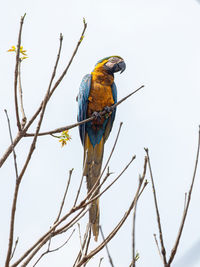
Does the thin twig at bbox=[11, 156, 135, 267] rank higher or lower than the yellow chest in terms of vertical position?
lower

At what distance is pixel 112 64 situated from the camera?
20.5ft

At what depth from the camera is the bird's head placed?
620cm

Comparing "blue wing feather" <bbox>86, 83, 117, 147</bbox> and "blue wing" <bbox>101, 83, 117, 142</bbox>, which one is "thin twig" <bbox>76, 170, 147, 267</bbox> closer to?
"blue wing feather" <bbox>86, 83, 117, 147</bbox>

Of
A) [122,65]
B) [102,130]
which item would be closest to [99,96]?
[102,130]

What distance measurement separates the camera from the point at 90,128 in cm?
592

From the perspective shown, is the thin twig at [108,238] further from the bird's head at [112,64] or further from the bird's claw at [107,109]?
the bird's head at [112,64]

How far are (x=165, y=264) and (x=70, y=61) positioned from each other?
5.32ft

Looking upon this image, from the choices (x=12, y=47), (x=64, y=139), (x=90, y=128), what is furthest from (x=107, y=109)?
(x=12, y=47)

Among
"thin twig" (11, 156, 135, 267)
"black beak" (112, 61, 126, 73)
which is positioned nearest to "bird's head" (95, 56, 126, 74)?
"black beak" (112, 61, 126, 73)

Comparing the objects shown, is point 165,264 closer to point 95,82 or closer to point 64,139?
point 64,139

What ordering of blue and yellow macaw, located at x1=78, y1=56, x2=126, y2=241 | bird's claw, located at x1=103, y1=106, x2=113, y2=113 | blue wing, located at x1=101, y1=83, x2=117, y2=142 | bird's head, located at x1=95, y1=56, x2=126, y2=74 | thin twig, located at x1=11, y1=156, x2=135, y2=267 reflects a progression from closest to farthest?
1. thin twig, located at x1=11, y1=156, x2=135, y2=267
2. bird's claw, located at x1=103, y1=106, x2=113, y2=113
3. blue and yellow macaw, located at x1=78, y1=56, x2=126, y2=241
4. blue wing, located at x1=101, y1=83, x2=117, y2=142
5. bird's head, located at x1=95, y1=56, x2=126, y2=74

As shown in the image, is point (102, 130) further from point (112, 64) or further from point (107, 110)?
point (112, 64)

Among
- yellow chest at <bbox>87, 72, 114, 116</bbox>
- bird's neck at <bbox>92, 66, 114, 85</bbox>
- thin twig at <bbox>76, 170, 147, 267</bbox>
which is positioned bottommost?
thin twig at <bbox>76, 170, 147, 267</bbox>

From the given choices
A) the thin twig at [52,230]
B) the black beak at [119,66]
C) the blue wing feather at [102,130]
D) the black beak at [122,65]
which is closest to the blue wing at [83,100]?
the blue wing feather at [102,130]
